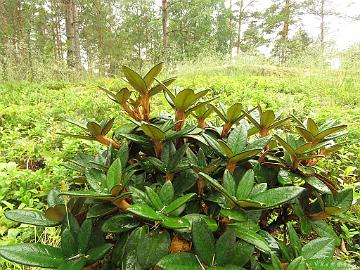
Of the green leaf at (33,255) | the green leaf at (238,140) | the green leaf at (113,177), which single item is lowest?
the green leaf at (33,255)

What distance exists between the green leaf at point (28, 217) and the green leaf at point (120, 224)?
0.59 feet

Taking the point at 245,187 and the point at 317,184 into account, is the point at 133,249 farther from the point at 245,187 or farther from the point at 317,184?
the point at 317,184

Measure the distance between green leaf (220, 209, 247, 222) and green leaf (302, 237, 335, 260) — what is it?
22 centimetres

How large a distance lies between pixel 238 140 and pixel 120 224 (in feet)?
1.40

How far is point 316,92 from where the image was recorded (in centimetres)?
510

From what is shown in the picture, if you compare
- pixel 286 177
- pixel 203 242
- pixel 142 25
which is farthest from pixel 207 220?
pixel 142 25

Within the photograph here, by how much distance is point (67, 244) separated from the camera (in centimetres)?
79

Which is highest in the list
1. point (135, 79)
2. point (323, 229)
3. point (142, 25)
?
point (142, 25)

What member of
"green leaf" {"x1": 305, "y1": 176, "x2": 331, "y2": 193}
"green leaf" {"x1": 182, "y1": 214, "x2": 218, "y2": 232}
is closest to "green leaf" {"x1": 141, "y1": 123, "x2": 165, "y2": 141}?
"green leaf" {"x1": 182, "y1": 214, "x2": 218, "y2": 232}

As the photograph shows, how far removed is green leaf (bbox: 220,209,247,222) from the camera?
0.71 m

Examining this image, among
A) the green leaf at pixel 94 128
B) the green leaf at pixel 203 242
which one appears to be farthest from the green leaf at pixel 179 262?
the green leaf at pixel 94 128

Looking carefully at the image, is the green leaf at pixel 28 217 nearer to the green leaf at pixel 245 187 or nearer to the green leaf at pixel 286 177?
the green leaf at pixel 245 187

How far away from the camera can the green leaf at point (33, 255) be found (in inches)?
28.1

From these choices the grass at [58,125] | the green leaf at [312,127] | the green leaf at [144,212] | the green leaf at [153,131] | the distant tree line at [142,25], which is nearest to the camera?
the green leaf at [144,212]
